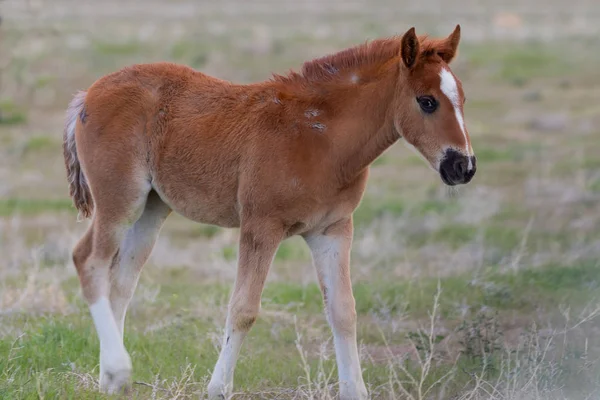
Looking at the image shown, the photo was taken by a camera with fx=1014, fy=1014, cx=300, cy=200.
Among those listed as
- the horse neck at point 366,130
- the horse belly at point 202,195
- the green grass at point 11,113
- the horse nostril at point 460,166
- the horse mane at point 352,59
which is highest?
the green grass at point 11,113

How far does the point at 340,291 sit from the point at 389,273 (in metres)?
4.20

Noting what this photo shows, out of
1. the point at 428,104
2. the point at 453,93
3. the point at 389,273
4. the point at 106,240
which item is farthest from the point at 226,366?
the point at 389,273

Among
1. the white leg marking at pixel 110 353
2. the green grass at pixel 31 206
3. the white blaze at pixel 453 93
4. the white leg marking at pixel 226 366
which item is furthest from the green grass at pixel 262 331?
the green grass at pixel 31 206

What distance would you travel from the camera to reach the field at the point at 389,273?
23.1ft

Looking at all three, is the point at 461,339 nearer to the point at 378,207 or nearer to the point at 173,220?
the point at 378,207

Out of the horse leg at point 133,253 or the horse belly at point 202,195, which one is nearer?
the horse belly at point 202,195

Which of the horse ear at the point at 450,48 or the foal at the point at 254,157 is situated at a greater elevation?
the horse ear at the point at 450,48

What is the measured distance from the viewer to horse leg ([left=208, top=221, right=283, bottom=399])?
21.5ft

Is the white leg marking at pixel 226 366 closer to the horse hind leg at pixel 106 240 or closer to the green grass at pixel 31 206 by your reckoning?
the horse hind leg at pixel 106 240

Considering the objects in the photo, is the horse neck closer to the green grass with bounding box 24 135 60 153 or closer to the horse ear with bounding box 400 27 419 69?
the horse ear with bounding box 400 27 419 69

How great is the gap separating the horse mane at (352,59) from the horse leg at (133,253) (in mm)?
1438

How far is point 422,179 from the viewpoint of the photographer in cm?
1856

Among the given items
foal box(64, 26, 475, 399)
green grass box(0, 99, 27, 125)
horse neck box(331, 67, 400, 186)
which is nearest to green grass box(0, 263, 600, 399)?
foal box(64, 26, 475, 399)

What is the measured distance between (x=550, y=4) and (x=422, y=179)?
6602cm
